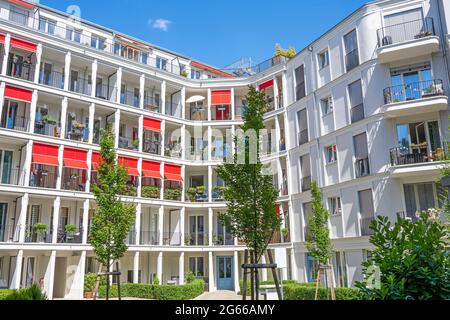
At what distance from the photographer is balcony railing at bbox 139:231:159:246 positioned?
33.0 m

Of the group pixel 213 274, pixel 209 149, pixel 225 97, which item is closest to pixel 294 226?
pixel 213 274

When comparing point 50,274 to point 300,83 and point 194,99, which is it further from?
point 300,83

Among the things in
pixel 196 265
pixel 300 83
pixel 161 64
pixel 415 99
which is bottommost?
pixel 196 265

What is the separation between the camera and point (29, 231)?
27.7 metres

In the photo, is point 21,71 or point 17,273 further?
point 21,71

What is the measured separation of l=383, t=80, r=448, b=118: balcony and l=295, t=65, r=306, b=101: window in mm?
7906

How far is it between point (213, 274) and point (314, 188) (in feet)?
52.6

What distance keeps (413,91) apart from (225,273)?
20650 mm

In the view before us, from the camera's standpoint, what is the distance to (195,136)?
37.9 metres

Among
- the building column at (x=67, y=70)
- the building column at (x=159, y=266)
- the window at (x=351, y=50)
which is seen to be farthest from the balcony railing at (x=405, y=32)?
the building column at (x=159, y=266)

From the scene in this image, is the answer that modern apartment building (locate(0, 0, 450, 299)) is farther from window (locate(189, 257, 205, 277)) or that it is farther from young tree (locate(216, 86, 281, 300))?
young tree (locate(216, 86, 281, 300))

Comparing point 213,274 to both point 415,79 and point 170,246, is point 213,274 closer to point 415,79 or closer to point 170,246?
point 170,246

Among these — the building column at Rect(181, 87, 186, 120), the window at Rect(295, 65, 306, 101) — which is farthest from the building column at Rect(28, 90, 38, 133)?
the window at Rect(295, 65, 306, 101)

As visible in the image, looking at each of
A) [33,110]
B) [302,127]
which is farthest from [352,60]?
[33,110]
